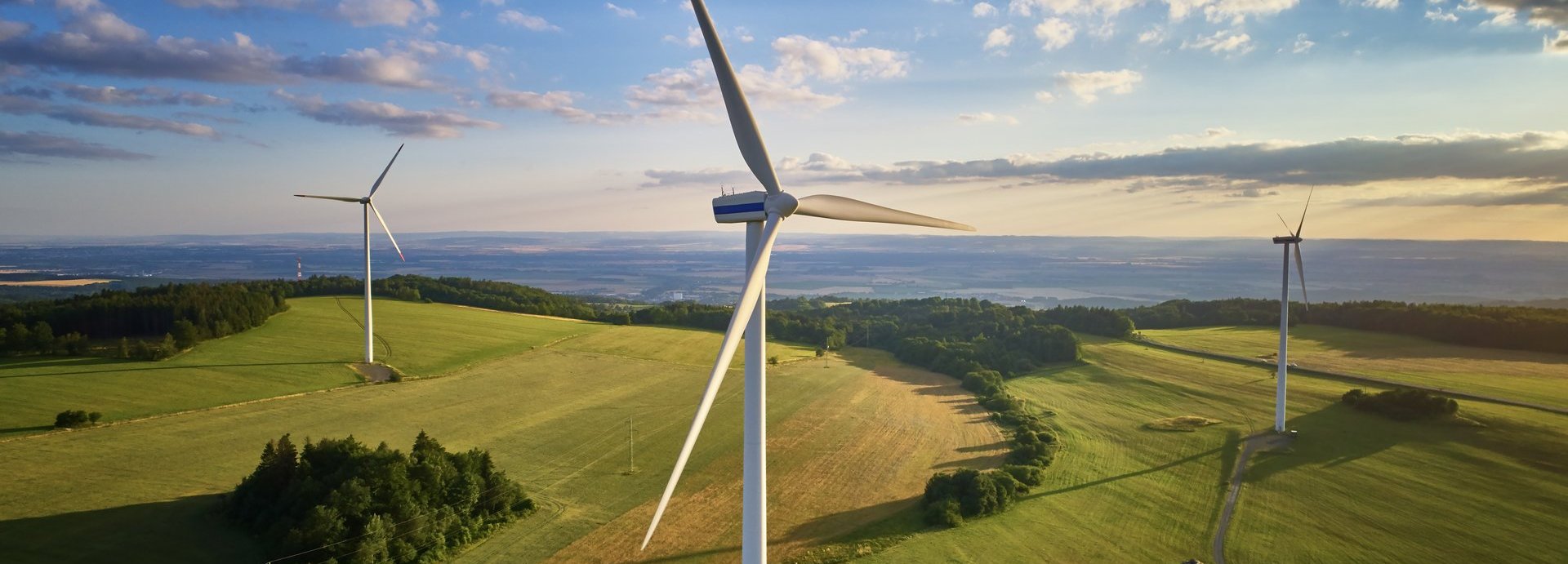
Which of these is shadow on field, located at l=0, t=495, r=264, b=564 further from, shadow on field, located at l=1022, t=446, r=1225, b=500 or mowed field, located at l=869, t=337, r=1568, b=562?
shadow on field, located at l=1022, t=446, r=1225, b=500

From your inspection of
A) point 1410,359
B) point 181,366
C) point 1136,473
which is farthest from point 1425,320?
point 181,366

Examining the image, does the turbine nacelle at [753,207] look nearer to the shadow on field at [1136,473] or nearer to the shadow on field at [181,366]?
the shadow on field at [1136,473]

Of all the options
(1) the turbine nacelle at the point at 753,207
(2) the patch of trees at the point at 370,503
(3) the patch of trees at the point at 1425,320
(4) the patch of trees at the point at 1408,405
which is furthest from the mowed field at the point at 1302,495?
(3) the patch of trees at the point at 1425,320

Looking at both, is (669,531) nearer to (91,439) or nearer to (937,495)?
(937,495)

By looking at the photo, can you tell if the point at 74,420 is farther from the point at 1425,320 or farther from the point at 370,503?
the point at 1425,320

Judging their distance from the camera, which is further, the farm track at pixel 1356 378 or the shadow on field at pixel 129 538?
the farm track at pixel 1356 378

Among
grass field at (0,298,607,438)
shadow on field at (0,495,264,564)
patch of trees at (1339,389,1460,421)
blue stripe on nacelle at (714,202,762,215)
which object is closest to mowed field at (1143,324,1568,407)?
patch of trees at (1339,389,1460,421)

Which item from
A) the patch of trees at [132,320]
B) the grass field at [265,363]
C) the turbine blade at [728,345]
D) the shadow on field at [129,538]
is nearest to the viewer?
the turbine blade at [728,345]

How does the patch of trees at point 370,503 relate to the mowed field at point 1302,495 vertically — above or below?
above

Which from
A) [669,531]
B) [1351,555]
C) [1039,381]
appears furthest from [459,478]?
[1039,381]
